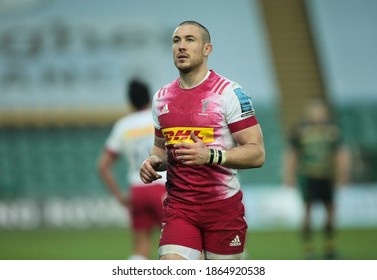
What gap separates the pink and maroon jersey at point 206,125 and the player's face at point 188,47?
0.15m

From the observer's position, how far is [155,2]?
1583cm

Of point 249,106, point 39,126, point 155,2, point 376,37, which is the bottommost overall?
point 249,106

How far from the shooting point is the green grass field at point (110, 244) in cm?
995

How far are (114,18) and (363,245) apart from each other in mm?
6710

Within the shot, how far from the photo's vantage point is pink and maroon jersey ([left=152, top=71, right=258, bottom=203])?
4727 millimetres

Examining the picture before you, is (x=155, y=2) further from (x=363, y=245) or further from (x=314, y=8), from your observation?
(x=363, y=245)

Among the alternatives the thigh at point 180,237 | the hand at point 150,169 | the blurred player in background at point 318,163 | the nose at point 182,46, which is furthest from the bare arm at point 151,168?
the blurred player in background at point 318,163

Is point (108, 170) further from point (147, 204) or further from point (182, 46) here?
point (182, 46)

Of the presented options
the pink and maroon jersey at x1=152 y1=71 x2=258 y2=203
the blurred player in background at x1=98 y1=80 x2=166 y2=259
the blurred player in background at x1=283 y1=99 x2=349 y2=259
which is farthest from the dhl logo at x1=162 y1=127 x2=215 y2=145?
the blurred player in background at x1=283 y1=99 x2=349 y2=259

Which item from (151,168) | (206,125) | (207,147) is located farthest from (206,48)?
(151,168)

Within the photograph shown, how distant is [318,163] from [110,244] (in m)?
A: 3.03

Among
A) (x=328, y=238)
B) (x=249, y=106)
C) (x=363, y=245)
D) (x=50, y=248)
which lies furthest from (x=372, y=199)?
(x=249, y=106)

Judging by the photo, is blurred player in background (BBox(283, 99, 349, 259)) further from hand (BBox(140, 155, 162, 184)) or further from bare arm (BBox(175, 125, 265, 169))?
hand (BBox(140, 155, 162, 184))

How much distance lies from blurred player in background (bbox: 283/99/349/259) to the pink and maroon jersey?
5.32m
